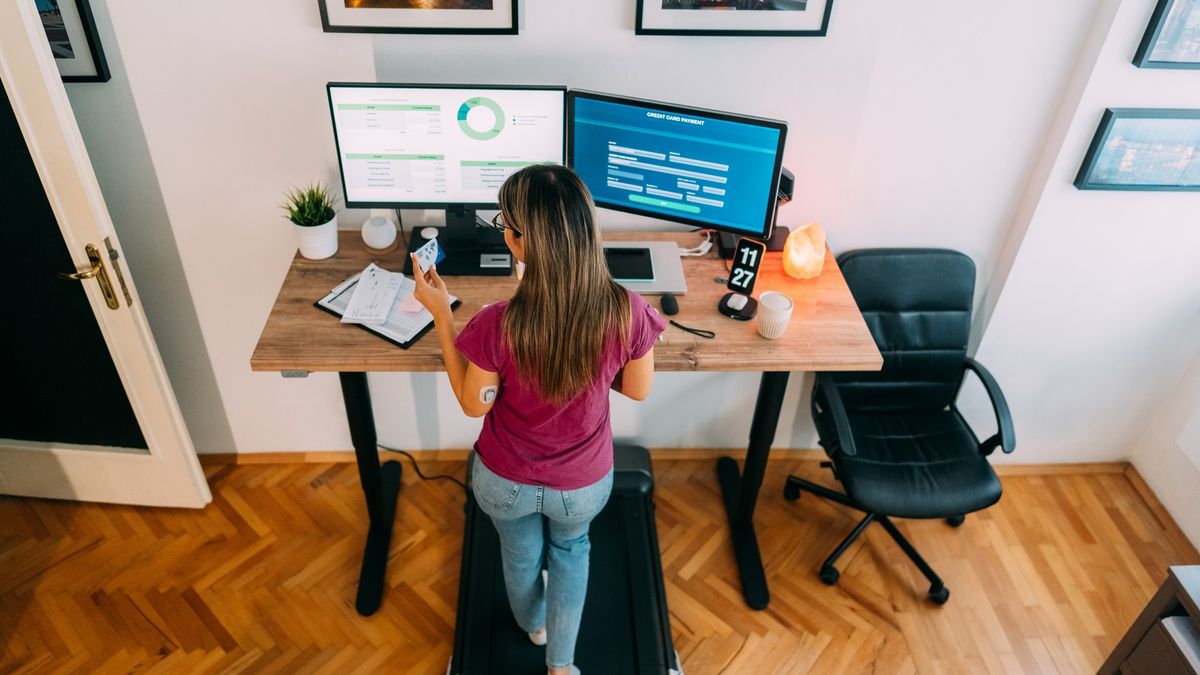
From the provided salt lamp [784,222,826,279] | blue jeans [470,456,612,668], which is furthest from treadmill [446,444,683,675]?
salt lamp [784,222,826,279]

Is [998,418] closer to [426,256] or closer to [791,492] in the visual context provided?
[791,492]

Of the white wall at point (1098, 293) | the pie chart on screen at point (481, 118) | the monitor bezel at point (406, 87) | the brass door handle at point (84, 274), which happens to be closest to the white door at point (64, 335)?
the brass door handle at point (84, 274)

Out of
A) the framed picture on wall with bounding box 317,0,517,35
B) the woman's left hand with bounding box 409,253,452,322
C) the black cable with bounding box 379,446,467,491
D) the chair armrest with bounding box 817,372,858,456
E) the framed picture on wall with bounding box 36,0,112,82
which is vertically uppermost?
the framed picture on wall with bounding box 317,0,517,35

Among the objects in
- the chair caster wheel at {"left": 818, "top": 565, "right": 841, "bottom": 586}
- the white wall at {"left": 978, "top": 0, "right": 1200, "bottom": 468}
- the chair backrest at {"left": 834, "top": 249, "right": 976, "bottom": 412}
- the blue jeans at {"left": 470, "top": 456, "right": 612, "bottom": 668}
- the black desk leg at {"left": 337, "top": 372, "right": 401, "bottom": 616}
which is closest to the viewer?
the blue jeans at {"left": 470, "top": 456, "right": 612, "bottom": 668}

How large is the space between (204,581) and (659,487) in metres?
1.54

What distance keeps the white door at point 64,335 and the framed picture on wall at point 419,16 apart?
678mm

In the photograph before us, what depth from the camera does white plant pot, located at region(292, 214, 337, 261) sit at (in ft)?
7.57

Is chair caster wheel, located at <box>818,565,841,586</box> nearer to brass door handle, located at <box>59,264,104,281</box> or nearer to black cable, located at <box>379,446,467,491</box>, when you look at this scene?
black cable, located at <box>379,446,467,491</box>

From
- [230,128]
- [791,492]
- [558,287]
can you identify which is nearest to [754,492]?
[791,492]

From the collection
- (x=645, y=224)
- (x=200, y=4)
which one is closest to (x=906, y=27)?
(x=645, y=224)

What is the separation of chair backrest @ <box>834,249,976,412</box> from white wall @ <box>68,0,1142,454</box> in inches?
4.2

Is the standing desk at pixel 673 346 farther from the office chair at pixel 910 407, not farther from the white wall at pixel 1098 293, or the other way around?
the white wall at pixel 1098 293

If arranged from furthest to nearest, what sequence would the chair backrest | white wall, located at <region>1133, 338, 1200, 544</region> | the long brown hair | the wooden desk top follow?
white wall, located at <region>1133, 338, 1200, 544</region> < the chair backrest < the wooden desk top < the long brown hair

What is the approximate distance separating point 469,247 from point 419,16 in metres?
0.63
